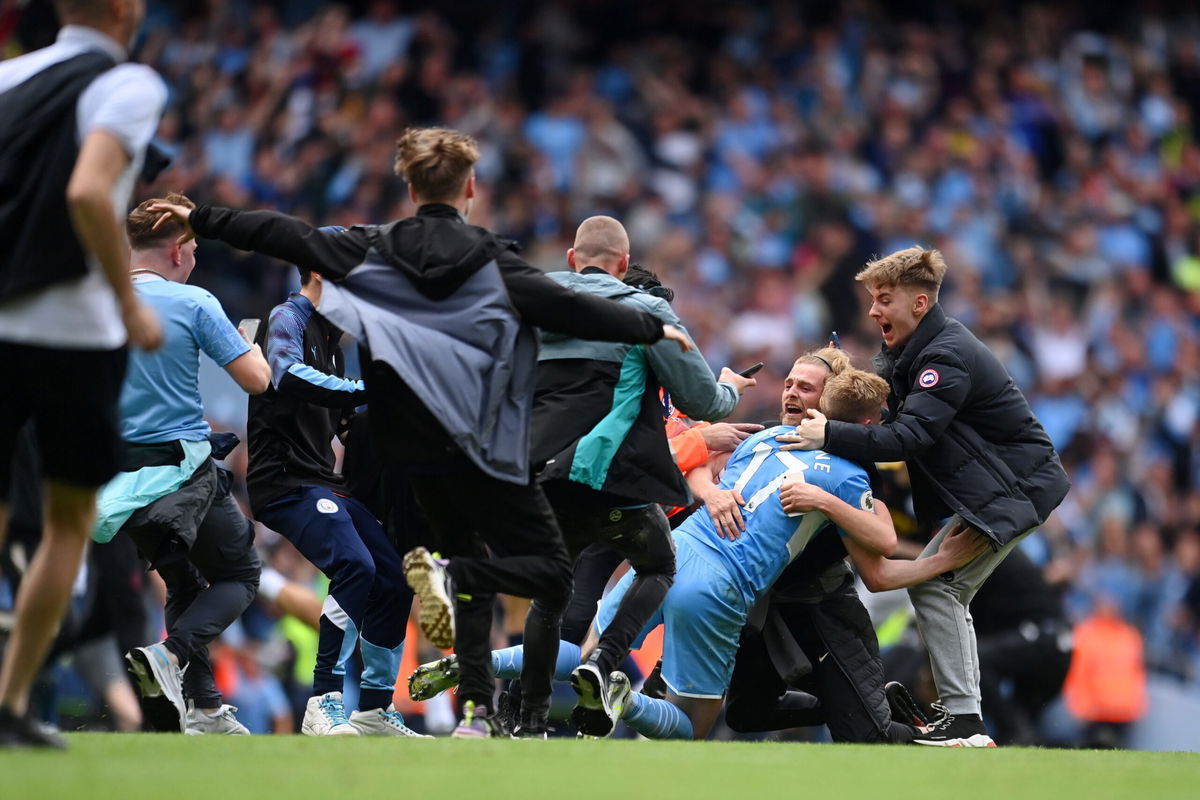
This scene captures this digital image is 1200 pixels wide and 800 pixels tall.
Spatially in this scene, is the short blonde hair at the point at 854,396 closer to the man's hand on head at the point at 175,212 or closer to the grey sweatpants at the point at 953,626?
the grey sweatpants at the point at 953,626

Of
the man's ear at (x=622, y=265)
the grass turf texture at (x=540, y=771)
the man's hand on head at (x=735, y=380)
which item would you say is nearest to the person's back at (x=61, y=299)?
the grass turf texture at (x=540, y=771)

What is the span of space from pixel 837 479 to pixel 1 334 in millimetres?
3639

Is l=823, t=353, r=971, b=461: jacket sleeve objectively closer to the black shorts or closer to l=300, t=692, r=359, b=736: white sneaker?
l=300, t=692, r=359, b=736: white sneaker

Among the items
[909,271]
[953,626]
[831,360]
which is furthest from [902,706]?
[909,271]

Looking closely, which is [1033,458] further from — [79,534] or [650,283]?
[79,534]

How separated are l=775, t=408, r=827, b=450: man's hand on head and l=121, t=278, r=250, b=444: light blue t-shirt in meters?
2.35

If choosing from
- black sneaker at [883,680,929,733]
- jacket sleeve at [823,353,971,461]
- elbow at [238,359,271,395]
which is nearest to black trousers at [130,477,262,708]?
elbow at [238,359,271,395]

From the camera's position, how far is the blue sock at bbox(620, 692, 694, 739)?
6359mm

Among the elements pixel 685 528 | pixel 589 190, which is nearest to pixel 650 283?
pixel 685 528

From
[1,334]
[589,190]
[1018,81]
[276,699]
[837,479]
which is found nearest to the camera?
[1,334]

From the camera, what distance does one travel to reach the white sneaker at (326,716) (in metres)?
6.59

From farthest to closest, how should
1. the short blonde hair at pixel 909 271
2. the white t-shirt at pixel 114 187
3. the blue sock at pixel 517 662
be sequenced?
1. the short blonde hair at pixel 909 271
2. the blue sock at pixel 517 662
3. the white t-shirt at pixel 114 187

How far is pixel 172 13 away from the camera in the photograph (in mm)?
16625

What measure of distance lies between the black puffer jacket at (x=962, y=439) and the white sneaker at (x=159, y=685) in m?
2.83
